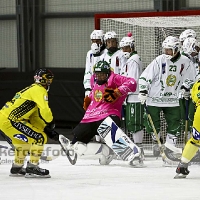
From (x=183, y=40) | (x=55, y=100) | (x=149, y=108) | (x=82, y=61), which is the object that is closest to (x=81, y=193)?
(x=149, y=108)

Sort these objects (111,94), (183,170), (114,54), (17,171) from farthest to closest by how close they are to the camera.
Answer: (114,54)
(111,94)
(17,171)
(183,170)

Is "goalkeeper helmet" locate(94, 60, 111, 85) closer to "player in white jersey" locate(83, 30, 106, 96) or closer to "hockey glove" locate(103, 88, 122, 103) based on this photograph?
"hockey glove" locate(103, 88, 122, 103)

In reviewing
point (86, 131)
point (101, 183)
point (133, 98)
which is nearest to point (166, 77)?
point (133, 98)

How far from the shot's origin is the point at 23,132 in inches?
273

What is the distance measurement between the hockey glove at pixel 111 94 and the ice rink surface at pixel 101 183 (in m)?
0.65

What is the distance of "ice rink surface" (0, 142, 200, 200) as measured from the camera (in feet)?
19.6

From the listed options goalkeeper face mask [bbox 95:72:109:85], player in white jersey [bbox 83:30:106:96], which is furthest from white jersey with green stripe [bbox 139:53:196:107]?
player in white jersey [bbox 83:30:106:96]

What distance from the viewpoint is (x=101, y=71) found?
7867 millimetres

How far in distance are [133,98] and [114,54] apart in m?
0.55

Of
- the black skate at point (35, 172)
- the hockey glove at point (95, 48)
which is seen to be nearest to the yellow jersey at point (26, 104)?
the black skate at point (35, 172)

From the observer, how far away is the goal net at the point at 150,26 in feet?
29.9

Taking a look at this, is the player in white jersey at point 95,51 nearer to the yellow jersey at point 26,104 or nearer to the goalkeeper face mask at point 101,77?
the goalkeeper face mask at point 101,77

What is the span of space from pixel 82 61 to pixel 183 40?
3749mm

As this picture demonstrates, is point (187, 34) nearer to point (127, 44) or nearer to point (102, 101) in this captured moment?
point (127, 44)
